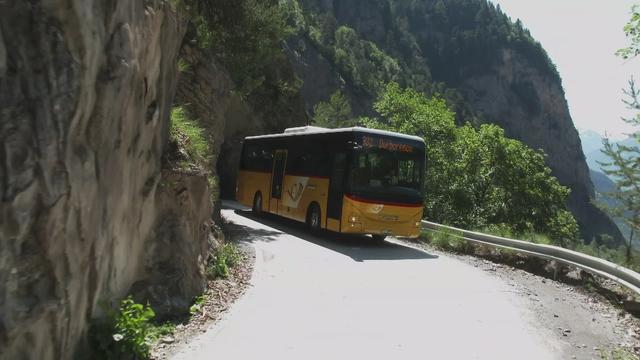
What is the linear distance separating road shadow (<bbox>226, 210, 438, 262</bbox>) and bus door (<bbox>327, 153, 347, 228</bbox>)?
0.85m

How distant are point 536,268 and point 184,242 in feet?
26.1

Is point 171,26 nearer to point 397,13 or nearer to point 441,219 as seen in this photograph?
point 441,219

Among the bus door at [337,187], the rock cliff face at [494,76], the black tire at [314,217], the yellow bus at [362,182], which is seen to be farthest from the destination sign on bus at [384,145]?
the rock cliff face at [494,76]

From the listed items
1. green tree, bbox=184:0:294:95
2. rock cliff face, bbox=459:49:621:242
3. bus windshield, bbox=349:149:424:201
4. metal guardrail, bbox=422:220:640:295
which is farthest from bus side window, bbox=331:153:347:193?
rock cliff face, bbox=459:49:621:242

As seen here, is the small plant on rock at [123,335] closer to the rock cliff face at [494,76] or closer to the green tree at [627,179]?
the green tree at [627,179]

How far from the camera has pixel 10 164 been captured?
3.93m

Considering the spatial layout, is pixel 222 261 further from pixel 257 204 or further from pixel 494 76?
pixel 494 76

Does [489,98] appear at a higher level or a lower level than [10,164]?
higher

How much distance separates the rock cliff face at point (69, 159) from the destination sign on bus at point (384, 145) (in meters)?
8.42

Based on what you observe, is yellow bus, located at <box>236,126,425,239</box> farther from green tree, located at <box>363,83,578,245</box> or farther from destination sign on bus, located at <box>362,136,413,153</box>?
green tree, located at <box>363,83,578,245</box>

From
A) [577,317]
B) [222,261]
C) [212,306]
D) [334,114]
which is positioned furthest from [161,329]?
[334,114]

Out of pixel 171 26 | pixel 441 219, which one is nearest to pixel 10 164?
pixel 171 26

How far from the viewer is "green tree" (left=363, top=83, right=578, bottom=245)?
28.4 m

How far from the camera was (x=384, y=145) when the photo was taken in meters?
15.0
